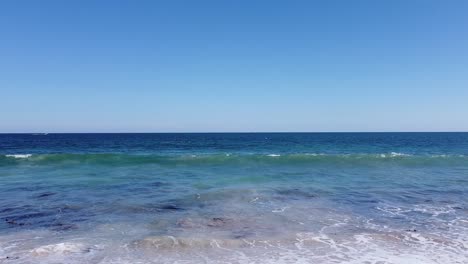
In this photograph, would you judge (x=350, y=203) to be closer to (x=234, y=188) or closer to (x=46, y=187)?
(x=234, y=188)

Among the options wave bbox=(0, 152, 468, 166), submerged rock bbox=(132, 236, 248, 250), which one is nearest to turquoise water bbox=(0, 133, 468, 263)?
submerged rock bbox=(132, 236, 248, 250)

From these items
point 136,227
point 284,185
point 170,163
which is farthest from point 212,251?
point 170,163

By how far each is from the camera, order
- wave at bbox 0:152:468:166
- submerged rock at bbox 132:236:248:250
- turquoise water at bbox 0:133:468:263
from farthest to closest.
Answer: wave at bbox 0:152:468:166 < submerged rock at bbox 132:236:248:250 < turquoise water at bbox 0:133:468:263

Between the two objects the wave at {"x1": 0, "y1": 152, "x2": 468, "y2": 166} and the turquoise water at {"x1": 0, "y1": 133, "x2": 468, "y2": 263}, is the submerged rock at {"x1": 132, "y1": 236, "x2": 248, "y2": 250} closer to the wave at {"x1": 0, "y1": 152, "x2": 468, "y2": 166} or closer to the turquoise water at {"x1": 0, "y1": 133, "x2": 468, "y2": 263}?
the turquoise water at {"x1": 0, "y1": 133, "x2": 468, "y2": 263}

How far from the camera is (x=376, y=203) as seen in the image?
12484mm

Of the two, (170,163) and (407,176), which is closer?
(407,176)

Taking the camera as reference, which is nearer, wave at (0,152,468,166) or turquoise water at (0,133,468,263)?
turquoise water at (0,133,468,263)

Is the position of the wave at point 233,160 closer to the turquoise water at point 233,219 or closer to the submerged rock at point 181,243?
the turquoise water at point 233,219

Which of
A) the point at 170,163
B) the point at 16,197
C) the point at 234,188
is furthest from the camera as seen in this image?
the point at 170,163

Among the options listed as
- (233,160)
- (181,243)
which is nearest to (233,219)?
(181,243)

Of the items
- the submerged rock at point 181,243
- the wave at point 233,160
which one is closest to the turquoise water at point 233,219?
the submerged rock at point 181,243

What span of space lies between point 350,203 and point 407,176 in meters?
9.38

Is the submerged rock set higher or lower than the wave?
lower

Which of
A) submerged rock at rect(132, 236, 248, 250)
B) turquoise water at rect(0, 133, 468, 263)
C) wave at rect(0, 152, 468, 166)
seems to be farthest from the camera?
wave at rect(0, 152, 468, 166)
